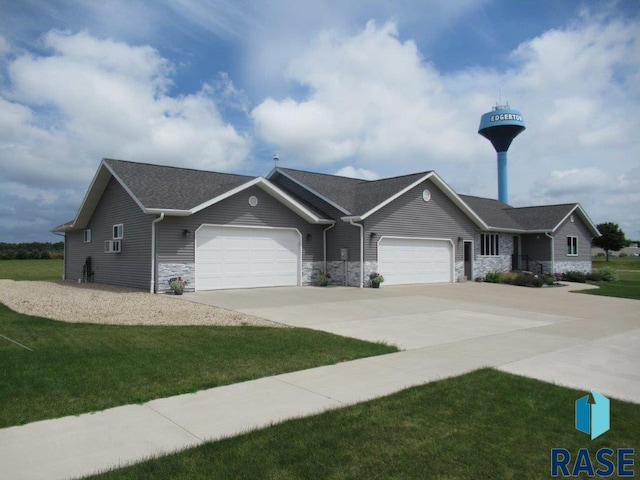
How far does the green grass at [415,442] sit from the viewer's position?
3.68 meters

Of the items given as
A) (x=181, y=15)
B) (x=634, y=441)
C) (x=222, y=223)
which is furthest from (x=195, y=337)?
(x=222, y=223)

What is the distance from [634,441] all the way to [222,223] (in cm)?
1534

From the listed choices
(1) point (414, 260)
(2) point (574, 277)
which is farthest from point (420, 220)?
(2) point (574, 277)

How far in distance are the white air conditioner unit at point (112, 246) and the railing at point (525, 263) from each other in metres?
22.3

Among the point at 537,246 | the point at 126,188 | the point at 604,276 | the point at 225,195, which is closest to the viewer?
the point at 126,188

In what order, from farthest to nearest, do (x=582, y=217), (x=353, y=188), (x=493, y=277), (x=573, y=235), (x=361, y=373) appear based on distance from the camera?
(x=582, y=217)
(x=573, y=235)
(x=493, y=277)
(x=353, y=188)
(x=361, y=373)

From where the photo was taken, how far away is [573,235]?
31141mm

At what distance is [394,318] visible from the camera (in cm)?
1181

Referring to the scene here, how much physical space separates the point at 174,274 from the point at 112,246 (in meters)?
4.50

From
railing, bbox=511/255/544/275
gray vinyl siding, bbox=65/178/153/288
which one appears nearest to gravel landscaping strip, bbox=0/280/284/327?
gray vinyl siding, bbox=65/178/153/288

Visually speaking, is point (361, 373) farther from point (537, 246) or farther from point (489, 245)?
point (537, 246)

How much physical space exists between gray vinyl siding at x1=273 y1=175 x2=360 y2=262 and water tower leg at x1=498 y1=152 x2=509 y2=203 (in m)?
23.0

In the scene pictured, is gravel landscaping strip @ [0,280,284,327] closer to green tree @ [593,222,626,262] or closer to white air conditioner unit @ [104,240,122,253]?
white air conditioner unit @ [104,240,122,253]

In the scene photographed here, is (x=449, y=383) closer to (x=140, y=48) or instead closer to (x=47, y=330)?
(x=47, y=330)
